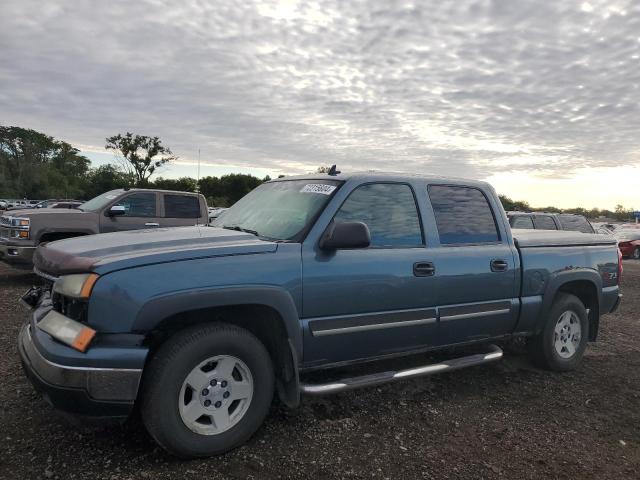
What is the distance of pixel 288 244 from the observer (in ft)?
11.1

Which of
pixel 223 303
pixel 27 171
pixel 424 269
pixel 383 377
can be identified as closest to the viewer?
pixel 223 303

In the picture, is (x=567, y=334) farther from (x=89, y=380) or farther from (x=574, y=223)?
(x=574, y=223)

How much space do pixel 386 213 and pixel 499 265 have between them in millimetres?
1213

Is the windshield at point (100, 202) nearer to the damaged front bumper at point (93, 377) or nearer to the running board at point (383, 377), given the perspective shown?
the damaged front bumper at point (93, 377)

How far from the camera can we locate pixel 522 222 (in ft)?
46.2

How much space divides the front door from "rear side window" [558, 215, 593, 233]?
1242 centimetres

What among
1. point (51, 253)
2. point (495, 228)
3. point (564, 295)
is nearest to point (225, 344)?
point (51, 253)

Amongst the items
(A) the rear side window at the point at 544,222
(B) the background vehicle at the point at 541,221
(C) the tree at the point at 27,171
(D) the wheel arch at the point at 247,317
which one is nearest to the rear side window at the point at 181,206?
(D) the wheel arch at the point at 247,317

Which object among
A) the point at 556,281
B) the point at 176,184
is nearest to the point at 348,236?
the point at 556,281

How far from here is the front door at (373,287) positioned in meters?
3.39

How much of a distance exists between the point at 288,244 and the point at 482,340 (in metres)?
2.12

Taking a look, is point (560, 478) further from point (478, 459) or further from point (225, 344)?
point (225, 344)

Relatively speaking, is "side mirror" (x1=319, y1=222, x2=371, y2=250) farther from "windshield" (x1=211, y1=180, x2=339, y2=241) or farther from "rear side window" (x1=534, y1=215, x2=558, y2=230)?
"rear side window" (x1=534, y1=215, x2=558, y2=230)

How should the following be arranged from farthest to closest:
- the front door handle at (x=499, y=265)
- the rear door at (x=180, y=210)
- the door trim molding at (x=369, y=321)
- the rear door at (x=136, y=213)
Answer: the rear door at (x=180, y=210) → the rear door at (x=136, y=213) → the front door handle at (x=499, y=265) → the door trim molding at (x=369, y=321)
